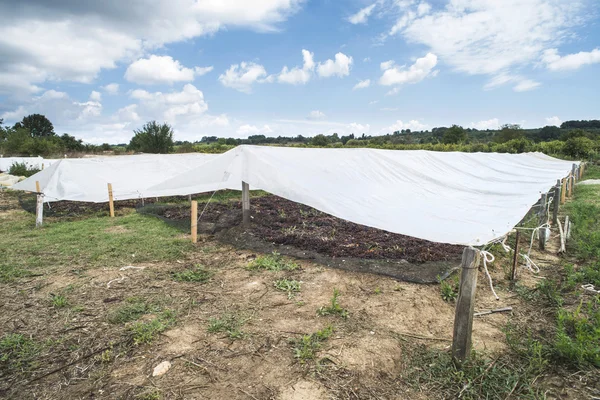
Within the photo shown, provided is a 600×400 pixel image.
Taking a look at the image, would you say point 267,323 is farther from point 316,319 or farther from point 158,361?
point 158,361

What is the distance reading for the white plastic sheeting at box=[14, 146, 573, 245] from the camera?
340cm

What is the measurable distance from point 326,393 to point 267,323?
1.00 metres

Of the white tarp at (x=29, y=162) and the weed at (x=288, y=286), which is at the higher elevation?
the white tarp at (x=29, y=162)

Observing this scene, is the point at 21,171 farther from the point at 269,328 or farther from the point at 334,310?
the point at 334,310

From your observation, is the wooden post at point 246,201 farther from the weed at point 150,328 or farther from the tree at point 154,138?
the tree at point 154,138

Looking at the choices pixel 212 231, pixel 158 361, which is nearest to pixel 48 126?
pixel 212 231

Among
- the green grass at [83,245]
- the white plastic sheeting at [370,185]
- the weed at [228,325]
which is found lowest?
the green grass at [83,245]

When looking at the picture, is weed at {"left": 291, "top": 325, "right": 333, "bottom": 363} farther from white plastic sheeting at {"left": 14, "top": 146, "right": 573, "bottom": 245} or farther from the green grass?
the green grass

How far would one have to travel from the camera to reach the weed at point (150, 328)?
2.71m

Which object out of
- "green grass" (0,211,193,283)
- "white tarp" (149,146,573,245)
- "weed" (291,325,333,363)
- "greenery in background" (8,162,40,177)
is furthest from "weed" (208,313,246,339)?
"greenery in background" (8,162,40,177)

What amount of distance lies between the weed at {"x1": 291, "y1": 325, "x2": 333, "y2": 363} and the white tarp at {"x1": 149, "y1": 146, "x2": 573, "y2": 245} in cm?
117

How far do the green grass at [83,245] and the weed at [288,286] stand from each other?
77.7 inches

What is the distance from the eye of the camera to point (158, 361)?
2.46 metres

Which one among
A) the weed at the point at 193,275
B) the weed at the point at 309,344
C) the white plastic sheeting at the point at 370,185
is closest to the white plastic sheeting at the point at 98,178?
the white plastic sheeting at the point at 370,185
